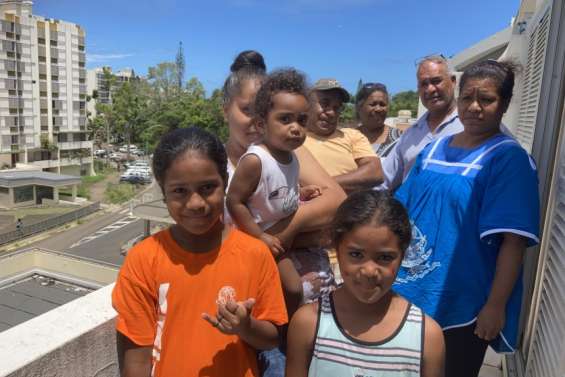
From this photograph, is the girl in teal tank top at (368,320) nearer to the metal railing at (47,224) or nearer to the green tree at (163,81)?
the metal railing at (47,224)

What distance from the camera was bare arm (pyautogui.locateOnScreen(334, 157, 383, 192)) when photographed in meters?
2.50

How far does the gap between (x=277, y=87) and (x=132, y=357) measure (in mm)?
1166

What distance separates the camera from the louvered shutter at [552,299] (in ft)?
5.58

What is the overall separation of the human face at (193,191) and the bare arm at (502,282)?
1.07 metres

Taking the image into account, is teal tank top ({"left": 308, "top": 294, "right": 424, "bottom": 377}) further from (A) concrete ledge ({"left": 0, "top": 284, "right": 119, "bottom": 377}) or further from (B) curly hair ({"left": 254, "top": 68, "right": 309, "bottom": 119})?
(A) concrete ledge ({"left": 0, "top": 284, "right": 119, "bottom": 377})

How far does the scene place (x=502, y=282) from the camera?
165 centimetres

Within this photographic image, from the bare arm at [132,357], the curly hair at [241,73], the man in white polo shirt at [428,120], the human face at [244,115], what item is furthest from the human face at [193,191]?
the man in white polo shirt at [428,120]

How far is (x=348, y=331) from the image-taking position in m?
1.44

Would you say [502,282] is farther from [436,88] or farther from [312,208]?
[436,88]

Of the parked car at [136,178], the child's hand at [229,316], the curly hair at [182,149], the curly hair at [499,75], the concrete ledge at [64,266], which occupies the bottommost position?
the parked car at [136,178]

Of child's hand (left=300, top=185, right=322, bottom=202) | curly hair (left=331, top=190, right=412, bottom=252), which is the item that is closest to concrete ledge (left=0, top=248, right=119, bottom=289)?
child's hand (left=300, top=185, right=322, bottom=202)

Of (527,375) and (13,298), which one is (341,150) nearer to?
(527,375)

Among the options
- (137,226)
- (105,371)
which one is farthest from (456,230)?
(137,226)

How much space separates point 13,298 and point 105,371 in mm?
5221
